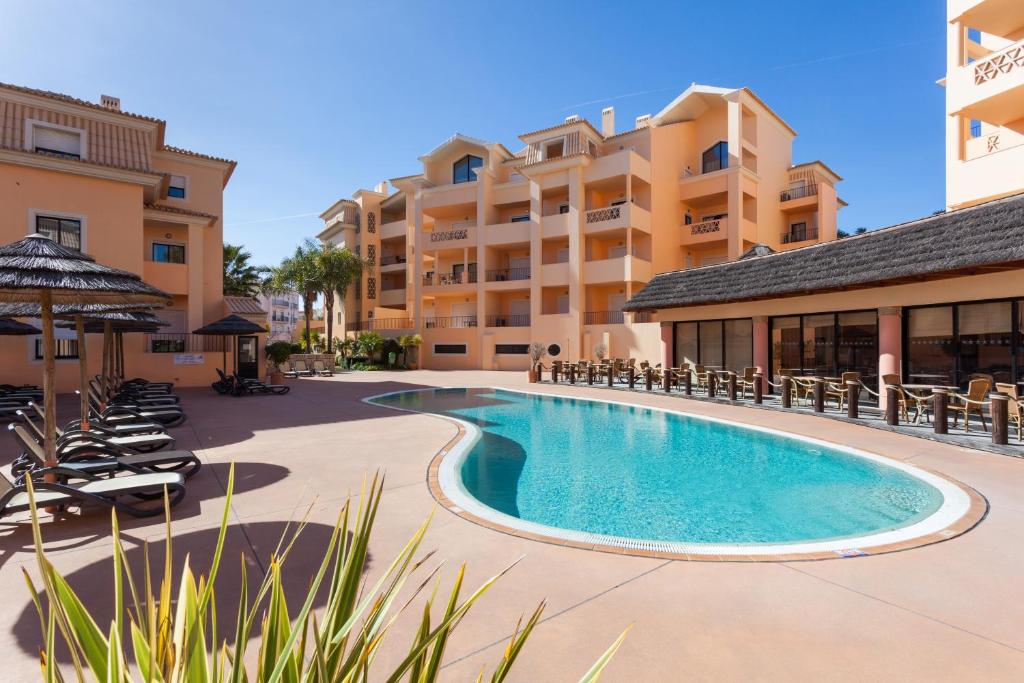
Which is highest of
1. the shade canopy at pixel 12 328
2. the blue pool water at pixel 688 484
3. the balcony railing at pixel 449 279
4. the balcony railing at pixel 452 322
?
the balcony railing at pixel 449 279

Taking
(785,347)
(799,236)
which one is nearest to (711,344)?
(785,347)

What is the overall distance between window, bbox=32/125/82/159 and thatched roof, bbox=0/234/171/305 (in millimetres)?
15506

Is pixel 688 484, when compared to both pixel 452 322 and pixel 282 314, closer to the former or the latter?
pixel 452 322

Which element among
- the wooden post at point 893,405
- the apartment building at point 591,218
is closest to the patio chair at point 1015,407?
the wooden post at point 893,405

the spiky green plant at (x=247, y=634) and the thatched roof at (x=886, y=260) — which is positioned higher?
the thatched roof at (x=886, y=260)

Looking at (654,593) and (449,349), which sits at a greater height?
(449,349)

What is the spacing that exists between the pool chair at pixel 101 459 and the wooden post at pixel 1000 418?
1281 centimetres

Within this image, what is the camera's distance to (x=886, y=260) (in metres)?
12.3

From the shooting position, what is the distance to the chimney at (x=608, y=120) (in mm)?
33031

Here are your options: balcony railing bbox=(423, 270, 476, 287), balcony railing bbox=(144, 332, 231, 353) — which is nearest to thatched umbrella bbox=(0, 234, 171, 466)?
balcony railing bbox=(144, 332, 231, 353)

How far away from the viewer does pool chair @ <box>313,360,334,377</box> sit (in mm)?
27163

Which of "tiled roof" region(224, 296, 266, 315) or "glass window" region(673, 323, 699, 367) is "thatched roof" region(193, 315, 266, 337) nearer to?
"tiled roof" region(224, 296, 266, 315)

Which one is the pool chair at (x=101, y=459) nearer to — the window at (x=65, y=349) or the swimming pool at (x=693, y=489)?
the swimming pool at (x=693, y=489)

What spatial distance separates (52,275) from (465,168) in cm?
3252
